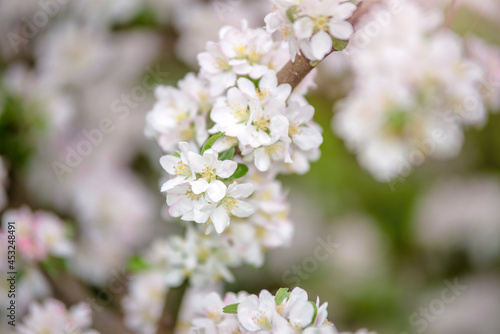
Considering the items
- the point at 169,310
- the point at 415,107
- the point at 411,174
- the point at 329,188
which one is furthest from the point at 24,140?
the point at 411,174

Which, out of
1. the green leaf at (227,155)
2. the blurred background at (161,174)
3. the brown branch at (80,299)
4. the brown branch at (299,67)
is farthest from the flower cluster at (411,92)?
the brown branch at (80,299)

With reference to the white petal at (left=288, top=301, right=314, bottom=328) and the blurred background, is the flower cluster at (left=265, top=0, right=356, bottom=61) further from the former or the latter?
the blurred background

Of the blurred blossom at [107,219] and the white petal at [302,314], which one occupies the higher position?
the white petal at [302,314]

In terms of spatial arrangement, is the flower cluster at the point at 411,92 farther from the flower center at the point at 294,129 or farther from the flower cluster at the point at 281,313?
the flower cluster at the point at 281,313

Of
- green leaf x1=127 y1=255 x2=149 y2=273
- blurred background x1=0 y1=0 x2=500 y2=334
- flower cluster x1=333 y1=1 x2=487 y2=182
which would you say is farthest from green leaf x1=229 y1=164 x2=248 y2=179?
blurred background x1=0 y1=0 x2=500 y2=334

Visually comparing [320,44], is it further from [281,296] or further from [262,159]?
[281,296]

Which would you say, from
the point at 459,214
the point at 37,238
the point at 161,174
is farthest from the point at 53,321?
the point at 459,214
